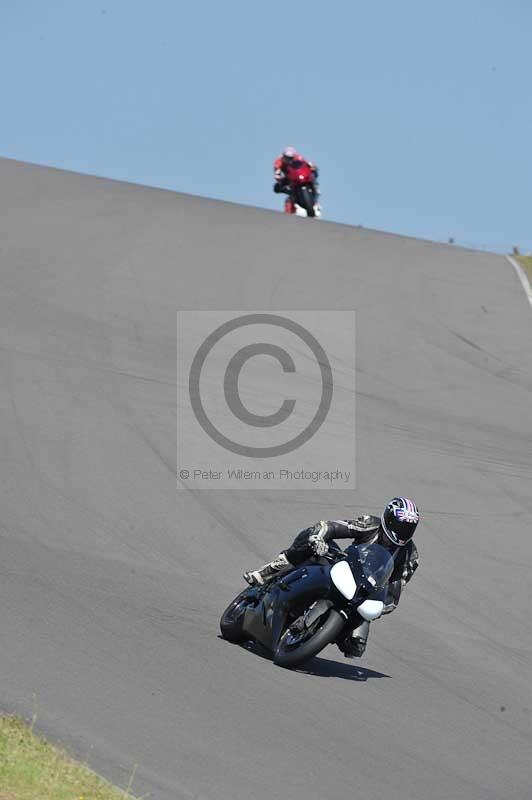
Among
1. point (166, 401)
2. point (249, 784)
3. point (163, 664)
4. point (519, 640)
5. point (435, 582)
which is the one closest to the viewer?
point (249, 784)

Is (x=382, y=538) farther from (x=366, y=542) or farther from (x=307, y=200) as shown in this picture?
(x=307, y=200)

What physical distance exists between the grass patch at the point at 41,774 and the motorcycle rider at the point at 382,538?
116 inches

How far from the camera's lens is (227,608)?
9055 millimetres

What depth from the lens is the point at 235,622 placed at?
8.79 metres

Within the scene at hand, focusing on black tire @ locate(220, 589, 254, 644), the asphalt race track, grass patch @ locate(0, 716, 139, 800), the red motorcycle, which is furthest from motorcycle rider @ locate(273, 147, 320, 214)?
grass patch @ locate(0, 716, 139, 800)

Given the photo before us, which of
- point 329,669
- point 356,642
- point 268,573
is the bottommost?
point 329,669

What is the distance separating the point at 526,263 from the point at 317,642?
16.2 meters

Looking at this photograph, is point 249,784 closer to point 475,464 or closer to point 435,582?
point 435,582

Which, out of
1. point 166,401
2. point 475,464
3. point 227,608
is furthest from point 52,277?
point 227,608

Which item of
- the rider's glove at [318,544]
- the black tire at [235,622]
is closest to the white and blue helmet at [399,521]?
the rider's glove at [318,544]

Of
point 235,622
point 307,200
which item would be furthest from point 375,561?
point 307,200

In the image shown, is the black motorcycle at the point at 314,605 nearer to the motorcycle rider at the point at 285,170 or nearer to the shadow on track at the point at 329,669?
the shadow on track at the point at 329,669

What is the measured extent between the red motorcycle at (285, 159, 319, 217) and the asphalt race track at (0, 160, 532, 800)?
4109 mm

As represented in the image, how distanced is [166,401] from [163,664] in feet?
22.9
